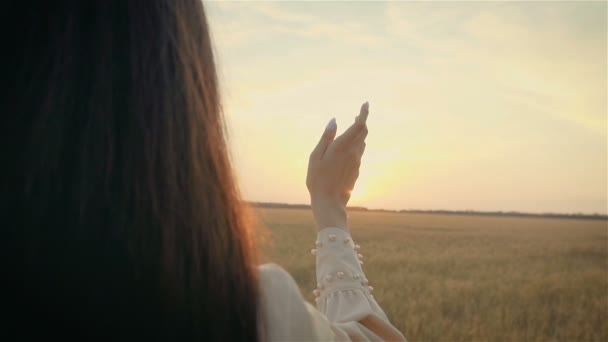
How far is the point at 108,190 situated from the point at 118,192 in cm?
1

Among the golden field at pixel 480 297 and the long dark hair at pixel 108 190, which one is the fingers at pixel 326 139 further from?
the golden field at pixel 480 297

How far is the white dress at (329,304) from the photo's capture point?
0.87 meters

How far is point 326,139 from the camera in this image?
1.19 meters

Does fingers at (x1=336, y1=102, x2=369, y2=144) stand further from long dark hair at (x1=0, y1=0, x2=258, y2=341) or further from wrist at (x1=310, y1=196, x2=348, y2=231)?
long dark hair at (x1=0, y1=0, x2=258, y2=341)

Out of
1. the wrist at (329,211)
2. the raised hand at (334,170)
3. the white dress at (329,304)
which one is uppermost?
the raised hand at (334,170)

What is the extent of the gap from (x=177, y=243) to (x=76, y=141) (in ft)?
0.59

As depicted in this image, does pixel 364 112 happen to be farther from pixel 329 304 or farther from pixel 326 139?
pixel 329 304

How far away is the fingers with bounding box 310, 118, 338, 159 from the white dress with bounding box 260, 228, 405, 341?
150 millimetres

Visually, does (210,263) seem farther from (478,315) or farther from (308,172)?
(478,315)

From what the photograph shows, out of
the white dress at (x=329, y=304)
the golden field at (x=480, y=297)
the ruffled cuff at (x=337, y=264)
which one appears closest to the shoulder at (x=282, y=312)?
the white dress at (x=329, y=304)

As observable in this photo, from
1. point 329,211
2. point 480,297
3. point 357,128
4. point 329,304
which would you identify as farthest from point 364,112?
point 480,297

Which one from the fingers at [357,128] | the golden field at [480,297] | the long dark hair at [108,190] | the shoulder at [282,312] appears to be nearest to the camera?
the long dark hair at [108,190]

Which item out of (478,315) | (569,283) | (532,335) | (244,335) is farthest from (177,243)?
(569,283)

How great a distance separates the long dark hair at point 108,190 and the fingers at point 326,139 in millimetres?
371
